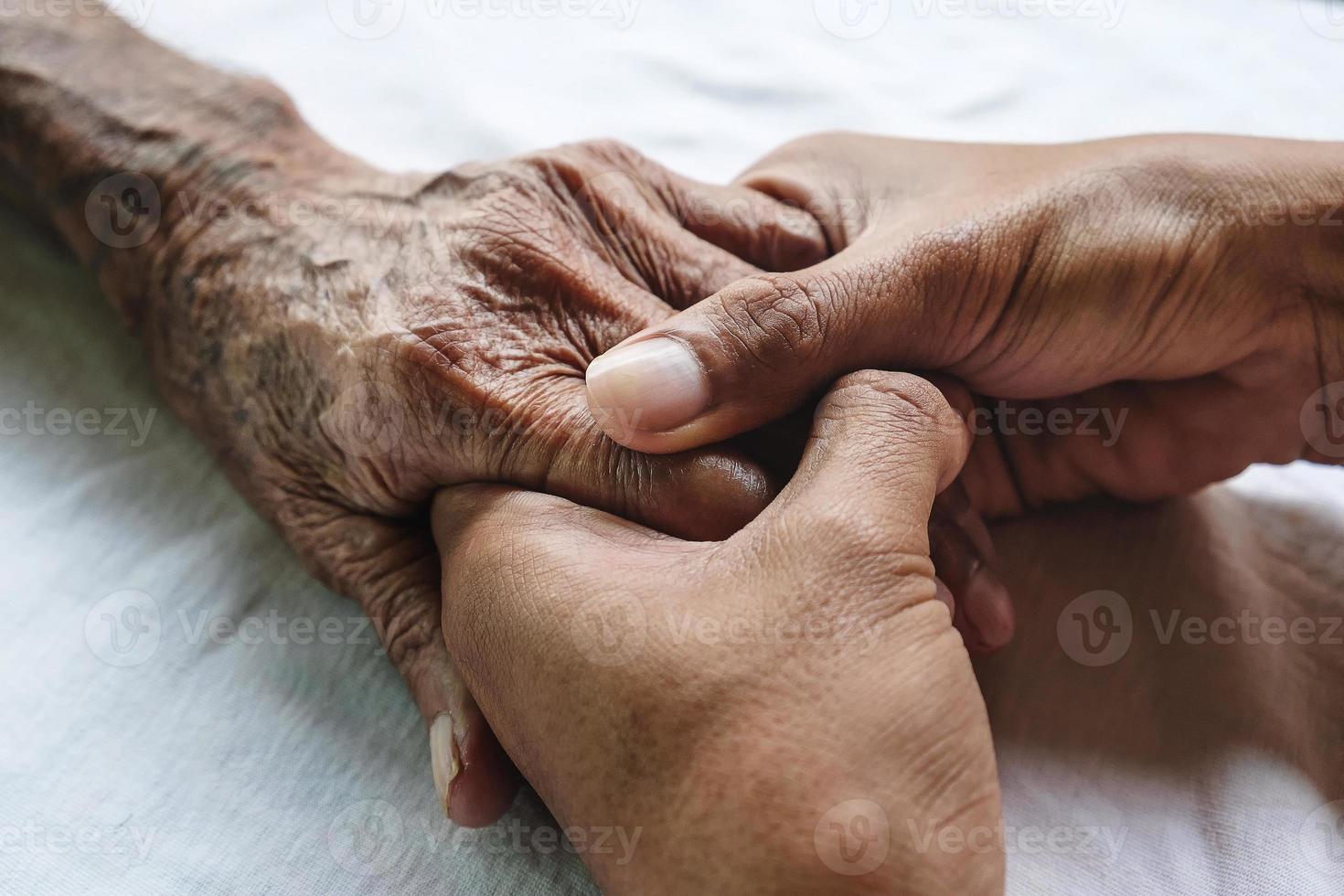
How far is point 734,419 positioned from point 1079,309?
0.41 m

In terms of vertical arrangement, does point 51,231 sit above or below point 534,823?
above

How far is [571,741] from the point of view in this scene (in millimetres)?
784

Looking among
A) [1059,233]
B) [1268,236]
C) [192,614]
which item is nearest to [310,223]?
[192,614]

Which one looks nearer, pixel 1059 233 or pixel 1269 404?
pixel 1059 233

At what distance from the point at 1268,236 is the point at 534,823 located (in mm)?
990

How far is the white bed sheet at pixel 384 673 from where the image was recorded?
36.1 inches

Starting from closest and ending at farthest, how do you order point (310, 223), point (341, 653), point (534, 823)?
point (534, 823), point (341, 653), point (310, 223)

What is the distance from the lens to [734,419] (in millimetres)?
898

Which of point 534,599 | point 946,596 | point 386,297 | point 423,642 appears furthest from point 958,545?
point 386,297

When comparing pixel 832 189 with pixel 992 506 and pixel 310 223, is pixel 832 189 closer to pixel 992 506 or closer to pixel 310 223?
pixel 992 506

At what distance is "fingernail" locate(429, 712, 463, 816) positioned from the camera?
90 centimetres

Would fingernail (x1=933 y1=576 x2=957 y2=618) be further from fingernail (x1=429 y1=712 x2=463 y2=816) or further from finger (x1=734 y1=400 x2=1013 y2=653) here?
fingernail (x1=429 y1=712 x2=463 y2=816)

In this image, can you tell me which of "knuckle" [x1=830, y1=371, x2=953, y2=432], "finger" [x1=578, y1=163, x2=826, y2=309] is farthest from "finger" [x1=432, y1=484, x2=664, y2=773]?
"finger" [x1=578, y1=163, x2=826, y2=309]

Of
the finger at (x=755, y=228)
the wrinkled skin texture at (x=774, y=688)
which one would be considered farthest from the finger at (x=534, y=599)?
the finger at (x=755, y=228)
